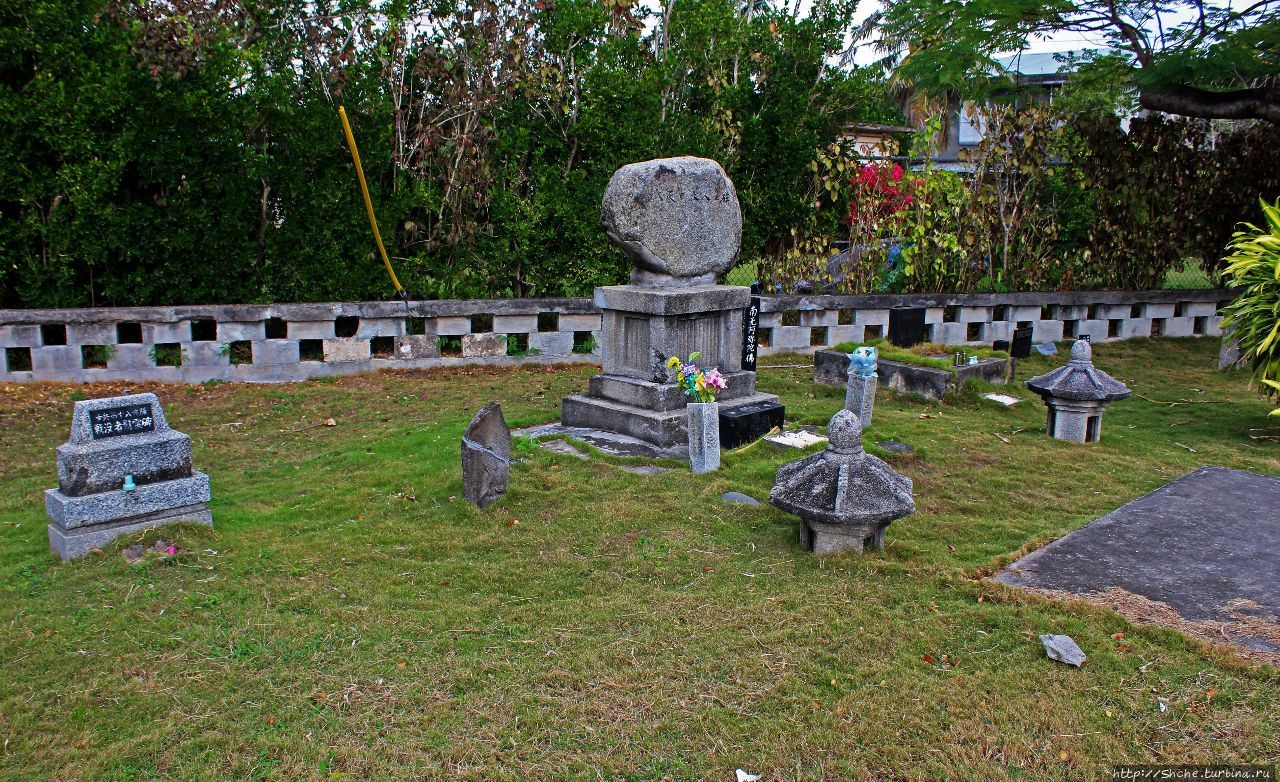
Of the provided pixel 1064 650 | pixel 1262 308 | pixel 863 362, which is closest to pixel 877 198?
pixel 1262 308

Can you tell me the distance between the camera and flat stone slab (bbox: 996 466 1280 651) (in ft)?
16.3

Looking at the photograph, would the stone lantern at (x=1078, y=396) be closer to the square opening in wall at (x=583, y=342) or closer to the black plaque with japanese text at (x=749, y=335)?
the black plaque with japanese text at (x=749, y=335)

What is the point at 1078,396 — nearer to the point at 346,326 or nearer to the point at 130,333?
the point at 346,326

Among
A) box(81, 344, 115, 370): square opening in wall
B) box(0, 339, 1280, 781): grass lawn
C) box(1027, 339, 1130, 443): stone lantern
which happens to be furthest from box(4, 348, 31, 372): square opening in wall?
box(1027, 339, 1130, 443): stone lantern

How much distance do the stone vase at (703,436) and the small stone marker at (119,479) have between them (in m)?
3.42

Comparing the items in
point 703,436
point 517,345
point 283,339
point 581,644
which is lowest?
point 581,644

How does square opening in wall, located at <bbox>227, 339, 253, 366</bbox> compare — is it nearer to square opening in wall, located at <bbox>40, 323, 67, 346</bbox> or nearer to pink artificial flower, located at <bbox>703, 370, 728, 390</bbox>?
square opening in wall, located at <bbox>40, 323, 67, 346</bbox>

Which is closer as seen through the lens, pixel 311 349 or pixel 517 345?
pixel 311 349

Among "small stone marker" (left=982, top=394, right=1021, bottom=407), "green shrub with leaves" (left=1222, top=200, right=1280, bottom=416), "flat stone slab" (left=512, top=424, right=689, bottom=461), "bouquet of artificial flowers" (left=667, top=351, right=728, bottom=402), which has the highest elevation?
"green shrub with leaves" (left=1222, top=200, right=1280, bottom=416)

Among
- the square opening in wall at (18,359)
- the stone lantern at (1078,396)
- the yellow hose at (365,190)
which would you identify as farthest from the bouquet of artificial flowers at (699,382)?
the square opening in wall at (18,359)

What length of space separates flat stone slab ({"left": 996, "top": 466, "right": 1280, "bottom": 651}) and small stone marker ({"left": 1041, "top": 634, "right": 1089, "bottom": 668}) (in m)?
0.72

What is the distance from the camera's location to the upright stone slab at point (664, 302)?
26.7 feet

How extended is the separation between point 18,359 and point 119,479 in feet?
19.4

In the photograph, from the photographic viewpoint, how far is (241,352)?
439 inches
